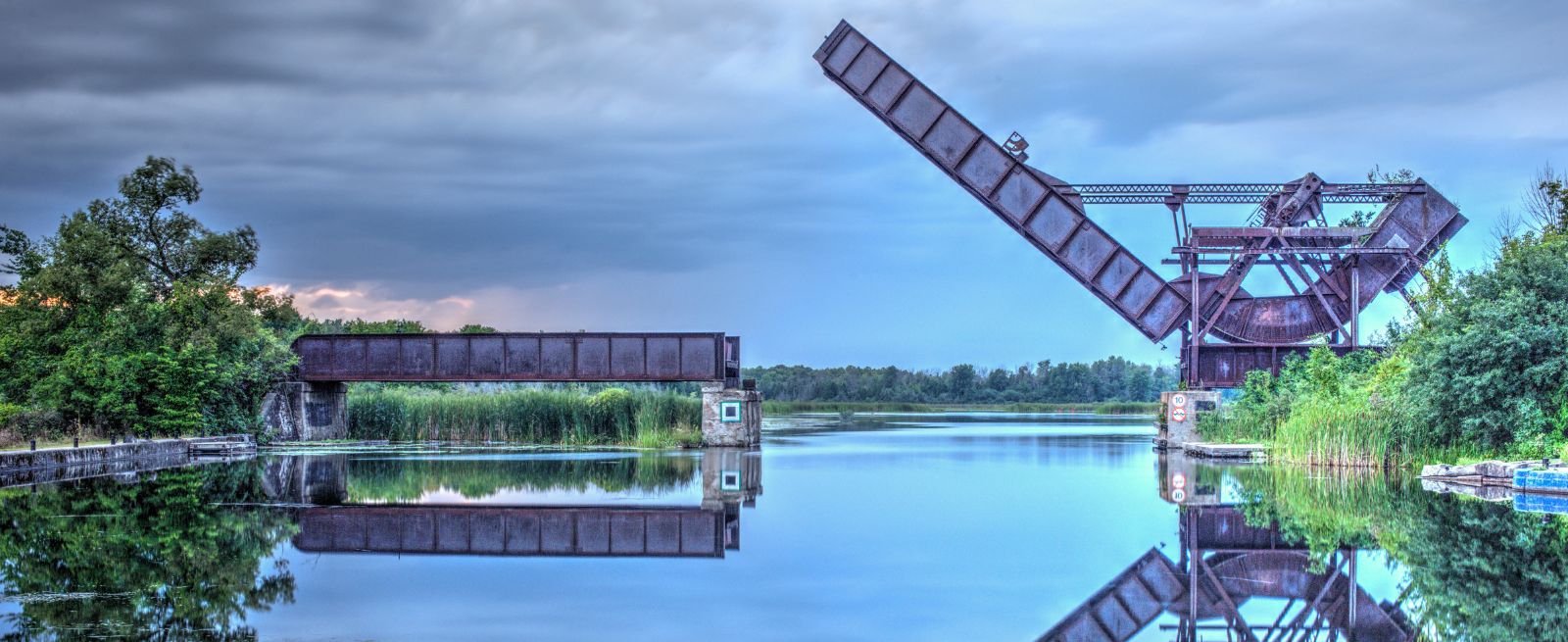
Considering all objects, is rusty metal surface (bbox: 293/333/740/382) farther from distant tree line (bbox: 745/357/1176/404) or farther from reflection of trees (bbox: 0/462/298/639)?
distant tree line (bbox: 745/357/1176/404)

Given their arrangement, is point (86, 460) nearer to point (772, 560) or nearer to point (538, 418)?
point (538, 418)

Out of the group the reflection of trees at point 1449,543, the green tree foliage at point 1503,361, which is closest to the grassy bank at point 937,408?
the green tree foliage at point 1503,361

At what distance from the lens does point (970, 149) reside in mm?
31547

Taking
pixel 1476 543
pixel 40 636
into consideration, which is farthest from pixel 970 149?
pixel 40 636

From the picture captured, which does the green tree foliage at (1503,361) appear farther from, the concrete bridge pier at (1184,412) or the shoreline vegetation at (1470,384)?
the concrete bridge pier at (1184,412)

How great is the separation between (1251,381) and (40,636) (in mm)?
29386

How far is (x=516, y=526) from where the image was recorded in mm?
15148

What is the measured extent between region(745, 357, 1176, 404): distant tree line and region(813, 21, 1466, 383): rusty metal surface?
2469 inches

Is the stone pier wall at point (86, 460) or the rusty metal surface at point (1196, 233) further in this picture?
the rusty metal surface at point (1196, 233)

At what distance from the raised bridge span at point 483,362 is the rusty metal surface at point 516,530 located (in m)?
19.0

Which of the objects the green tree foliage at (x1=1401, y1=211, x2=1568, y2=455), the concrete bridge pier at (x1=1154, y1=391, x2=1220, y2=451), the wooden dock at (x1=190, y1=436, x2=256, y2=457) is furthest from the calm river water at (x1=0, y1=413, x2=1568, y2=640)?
the concrete bridge pier at (x1=1154, y1=391, x2=1220, y2=451)

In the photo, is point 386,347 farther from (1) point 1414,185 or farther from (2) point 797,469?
(1) point 1414,185

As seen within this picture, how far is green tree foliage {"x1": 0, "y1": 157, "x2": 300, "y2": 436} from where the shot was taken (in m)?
31.8

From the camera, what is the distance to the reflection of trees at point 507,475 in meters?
20.1
